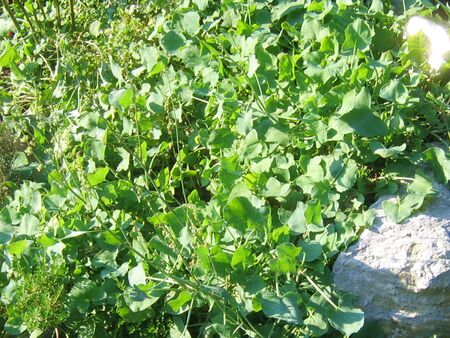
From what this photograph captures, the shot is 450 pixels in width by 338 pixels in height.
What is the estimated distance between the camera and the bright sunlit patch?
10.4ft

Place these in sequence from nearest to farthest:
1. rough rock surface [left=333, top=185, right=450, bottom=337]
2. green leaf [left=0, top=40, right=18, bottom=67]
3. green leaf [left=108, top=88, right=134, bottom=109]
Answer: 1. rough rock surface [left=333, top=185, right=450, bottom=337]
2. green leaf [left=108, top=88, right=134, bottom=109]
3. green leaf [left=0, top=40, right=18, bottom=67]

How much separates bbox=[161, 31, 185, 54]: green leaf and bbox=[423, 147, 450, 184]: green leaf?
1.31 meters

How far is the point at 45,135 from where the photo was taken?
12.8ft

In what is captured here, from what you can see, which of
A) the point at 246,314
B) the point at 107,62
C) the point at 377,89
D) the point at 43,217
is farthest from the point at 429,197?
the point at 107,62

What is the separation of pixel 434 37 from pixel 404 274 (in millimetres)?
963

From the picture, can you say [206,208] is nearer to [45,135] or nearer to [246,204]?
[246,204]

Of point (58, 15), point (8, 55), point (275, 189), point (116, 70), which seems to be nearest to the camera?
point (275, 189)

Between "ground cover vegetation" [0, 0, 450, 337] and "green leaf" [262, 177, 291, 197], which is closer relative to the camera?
"ground cover vegetation" [0, 0, 450, 337]

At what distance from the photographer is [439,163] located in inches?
118

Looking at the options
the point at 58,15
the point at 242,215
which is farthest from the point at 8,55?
the point at 242,215

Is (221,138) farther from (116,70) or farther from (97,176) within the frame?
(116,70)

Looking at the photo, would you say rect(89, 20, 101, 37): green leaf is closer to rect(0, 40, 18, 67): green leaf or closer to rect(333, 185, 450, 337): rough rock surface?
rect(0, 40, 18, 67): green leaf

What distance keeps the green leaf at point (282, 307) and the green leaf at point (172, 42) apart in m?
1.42

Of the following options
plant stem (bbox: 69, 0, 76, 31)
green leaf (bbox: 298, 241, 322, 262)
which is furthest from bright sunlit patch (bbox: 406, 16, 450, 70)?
plant stem (bbox: 69, 0, 76, 31)
